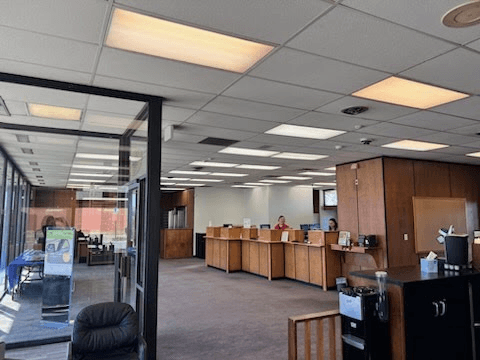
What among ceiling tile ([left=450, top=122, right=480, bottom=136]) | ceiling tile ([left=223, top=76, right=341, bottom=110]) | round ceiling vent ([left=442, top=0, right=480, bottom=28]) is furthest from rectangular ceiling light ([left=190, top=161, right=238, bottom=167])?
round ceiling vent ([left=442, top=0, right=480, bottom=28])

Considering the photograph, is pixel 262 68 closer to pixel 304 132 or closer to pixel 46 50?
pixel 46 50

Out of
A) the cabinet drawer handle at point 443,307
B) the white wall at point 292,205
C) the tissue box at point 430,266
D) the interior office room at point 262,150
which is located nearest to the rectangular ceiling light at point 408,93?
the interior office room at point 262,150

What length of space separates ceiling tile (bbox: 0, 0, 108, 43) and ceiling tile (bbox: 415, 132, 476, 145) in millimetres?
5055

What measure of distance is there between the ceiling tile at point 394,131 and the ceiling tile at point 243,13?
3.03m

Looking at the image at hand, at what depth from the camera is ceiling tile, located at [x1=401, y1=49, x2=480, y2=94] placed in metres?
2.84

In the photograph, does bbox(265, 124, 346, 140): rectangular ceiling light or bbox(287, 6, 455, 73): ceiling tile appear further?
bbox(265, 124, 346, 140): rectangular ceiling light

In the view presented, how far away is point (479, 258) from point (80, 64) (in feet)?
15.4

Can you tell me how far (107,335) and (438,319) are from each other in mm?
3121

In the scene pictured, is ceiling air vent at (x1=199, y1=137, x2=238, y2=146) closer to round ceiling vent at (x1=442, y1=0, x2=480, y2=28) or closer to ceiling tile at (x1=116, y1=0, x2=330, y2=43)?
ceiling tile at (x1=116, y1=0, x2=330, y2=43)

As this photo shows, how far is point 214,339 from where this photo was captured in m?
4.48

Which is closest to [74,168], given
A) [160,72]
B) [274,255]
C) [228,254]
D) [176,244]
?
[228,254]

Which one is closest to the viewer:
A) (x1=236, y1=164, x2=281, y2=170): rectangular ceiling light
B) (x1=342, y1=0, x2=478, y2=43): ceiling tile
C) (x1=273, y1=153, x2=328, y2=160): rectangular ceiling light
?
(x1=342, y1=0, x2=478, y2=43): ceiling tile

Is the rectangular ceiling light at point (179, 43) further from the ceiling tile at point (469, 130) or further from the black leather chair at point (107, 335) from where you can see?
the ceiling tile at point (469, 130)

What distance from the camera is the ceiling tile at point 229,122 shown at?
449cm
